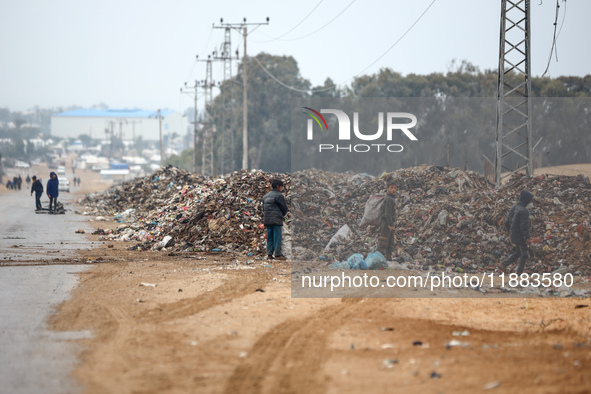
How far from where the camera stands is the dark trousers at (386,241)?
1300 cm

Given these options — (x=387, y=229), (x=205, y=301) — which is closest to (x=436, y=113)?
(x=387, y=229)

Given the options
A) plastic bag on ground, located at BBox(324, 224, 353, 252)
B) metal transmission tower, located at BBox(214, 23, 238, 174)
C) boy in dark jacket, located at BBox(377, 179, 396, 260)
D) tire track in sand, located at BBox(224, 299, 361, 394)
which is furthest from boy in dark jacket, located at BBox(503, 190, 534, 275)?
metal transmission tower, located at BBox(214, 23, 238, 174)

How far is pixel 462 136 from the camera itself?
3381 centimetres

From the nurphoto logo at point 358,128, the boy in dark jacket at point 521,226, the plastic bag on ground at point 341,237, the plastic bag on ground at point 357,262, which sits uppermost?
the nurphoto logo at point 358,128

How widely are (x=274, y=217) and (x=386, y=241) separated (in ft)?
7.70

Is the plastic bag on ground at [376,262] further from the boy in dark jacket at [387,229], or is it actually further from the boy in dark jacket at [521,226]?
the boy in dark jacket at [521,226]

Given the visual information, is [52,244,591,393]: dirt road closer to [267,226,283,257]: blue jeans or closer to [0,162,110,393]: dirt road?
[0,162,110,393]: dirt road

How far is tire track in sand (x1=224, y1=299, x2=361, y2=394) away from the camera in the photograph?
17.9ft

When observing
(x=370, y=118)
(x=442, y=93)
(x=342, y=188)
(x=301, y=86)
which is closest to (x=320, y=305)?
(x=370, y=118)

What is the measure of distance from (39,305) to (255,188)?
889 centimetres

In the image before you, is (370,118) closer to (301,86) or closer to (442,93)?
(442,93)

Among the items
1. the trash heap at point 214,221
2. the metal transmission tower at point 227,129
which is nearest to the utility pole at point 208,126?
the metal transmission tower at point 227,129

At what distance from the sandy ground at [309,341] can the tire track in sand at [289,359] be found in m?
0.01

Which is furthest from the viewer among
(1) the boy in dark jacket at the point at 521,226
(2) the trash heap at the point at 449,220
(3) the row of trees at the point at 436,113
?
(3) the row of trees at the point at 436,113
